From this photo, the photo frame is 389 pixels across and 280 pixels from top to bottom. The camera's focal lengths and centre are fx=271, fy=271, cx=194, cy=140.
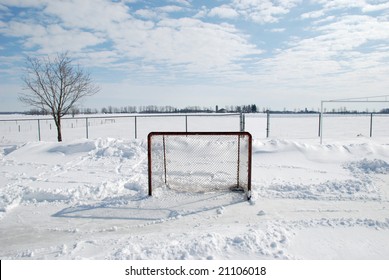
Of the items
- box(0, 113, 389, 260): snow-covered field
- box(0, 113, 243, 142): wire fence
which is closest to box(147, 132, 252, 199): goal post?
box(0, 113, 389, 260): snow-covered field

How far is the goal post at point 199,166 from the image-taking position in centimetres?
662

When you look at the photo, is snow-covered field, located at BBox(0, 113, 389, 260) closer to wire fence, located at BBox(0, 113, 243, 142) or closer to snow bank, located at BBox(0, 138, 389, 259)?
snow bank, located at BBox(0, 138, 389, 259)

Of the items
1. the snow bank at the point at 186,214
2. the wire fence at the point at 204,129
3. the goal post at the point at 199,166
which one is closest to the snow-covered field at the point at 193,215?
the snow bank at the point at 186,214

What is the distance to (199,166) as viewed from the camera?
902 centimetres

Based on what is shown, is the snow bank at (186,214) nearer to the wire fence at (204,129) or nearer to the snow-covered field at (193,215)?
the snow-covered field at (193,215)

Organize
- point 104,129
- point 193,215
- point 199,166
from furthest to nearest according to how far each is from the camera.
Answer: point 104,129 < point 199,166 < point 193,215

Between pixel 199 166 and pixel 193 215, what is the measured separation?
3.77 metres

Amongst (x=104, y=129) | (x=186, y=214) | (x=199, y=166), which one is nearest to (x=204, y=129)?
(x=104, y=129)

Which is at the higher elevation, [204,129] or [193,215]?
[204,129]

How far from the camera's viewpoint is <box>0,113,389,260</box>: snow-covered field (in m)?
3.95

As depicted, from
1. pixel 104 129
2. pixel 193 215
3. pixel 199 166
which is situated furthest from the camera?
pixel 104 129

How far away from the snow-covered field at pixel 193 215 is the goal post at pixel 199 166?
42 centimetres

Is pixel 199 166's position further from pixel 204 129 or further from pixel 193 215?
pixel 204 129
